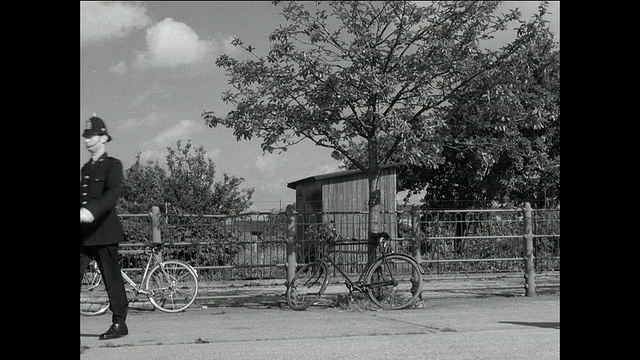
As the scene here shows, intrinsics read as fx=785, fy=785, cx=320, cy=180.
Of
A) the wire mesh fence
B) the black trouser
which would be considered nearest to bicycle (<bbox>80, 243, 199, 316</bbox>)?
the wire mesh fence

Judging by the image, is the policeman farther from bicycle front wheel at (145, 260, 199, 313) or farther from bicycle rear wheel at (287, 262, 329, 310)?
bicycle rear wheel at (287, 262, 329, 310)

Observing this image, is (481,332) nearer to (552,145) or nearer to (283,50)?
(283,50)

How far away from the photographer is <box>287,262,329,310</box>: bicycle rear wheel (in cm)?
1177

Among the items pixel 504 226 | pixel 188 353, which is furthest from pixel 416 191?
pixel 188 353

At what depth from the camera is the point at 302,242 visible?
1360cm

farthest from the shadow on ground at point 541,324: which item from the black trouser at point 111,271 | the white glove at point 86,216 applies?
the white glove at point 86,216

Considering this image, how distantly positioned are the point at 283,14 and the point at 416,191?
17.6 m

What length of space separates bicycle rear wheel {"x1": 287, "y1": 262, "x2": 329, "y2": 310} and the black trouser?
16.5 ft

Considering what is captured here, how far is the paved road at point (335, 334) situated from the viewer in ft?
23.0

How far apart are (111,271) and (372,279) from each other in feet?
19.8

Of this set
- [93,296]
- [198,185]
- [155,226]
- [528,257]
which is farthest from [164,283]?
[198,185]

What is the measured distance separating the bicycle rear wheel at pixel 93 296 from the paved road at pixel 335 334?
1.42ft
